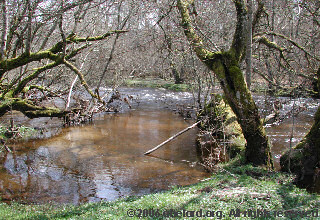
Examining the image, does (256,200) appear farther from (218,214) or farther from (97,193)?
(97,193)

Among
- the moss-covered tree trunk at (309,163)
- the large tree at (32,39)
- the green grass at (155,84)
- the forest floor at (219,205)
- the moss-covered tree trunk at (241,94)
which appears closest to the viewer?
the forest floor at (219,205)

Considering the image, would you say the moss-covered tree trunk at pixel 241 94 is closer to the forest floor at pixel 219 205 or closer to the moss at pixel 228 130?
the moss at pixel 228 130

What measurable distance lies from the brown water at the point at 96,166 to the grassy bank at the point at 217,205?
4.18 ft

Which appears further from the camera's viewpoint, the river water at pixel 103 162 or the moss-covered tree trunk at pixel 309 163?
the river water at pixel 103 162

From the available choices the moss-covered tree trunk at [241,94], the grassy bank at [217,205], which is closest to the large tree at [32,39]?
the moss-covered tree trunk at [241,94]

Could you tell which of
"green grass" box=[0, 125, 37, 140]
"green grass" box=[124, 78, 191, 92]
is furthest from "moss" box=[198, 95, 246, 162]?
"green grass" box=[124, 78, 191, 92]

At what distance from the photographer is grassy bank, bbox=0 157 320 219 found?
440 centimetres

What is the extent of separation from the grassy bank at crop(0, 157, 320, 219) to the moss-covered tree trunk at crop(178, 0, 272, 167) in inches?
40.9

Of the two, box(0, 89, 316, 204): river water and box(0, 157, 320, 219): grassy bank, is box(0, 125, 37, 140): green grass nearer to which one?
box(0, 89, 316, 204): river water

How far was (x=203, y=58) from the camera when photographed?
7719 mm

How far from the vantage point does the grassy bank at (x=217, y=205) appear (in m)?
4.40

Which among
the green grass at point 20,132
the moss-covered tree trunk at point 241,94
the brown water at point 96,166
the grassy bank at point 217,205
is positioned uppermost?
the moss-covered tree trunk at point 241,94

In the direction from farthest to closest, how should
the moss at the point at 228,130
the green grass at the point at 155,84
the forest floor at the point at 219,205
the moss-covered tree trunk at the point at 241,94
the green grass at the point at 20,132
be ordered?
the green grass at the point at 155,84 → the green grass at the point at 20,132 → the moss at the point at 228,130 → the moss-covered tree trunk at the point at 241,94 → the forest floor at the point at 219,205

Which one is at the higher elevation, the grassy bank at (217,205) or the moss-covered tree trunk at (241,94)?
the moss-covered tree trunk at (241,94)
